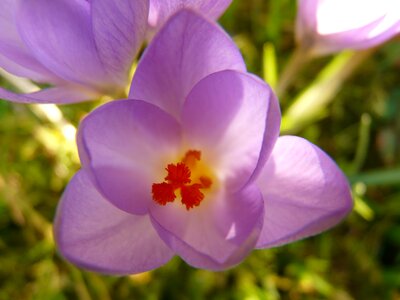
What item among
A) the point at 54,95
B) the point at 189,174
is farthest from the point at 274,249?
the point at 54,95

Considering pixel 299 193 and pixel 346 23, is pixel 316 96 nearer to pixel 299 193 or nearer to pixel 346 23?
pixel 346 23

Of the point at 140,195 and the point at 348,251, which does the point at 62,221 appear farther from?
the point at 348,251

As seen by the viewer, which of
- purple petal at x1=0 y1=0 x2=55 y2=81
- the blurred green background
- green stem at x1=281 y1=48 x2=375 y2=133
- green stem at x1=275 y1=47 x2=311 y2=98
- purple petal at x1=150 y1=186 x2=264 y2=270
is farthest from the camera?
the blurred green background

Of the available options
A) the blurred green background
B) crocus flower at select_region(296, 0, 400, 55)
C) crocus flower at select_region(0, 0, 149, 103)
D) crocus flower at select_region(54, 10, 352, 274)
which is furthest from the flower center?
the blurred green background

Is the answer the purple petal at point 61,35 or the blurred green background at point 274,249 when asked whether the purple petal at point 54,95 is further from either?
the blurred green background at point 274,249

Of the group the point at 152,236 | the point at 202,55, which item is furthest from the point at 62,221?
the point at 202,55

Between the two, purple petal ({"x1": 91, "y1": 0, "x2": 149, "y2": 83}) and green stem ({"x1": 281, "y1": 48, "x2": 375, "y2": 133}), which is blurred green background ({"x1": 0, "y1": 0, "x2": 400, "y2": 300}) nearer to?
green stem ({"x1": 281, "y1": 48, "x2": 375, "y2": 133})
